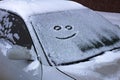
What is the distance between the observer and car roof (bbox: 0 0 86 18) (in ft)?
13.3

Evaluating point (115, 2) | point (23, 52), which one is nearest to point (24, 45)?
point (23, 52)

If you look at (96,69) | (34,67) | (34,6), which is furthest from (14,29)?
(96,69)

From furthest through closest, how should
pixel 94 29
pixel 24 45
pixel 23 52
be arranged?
pixel 94 29, pixel 24 45, pixel 23 52

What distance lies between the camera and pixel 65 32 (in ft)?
12.8

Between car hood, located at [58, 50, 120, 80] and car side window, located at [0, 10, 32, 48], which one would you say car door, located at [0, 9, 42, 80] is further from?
car hood, located at [58, 50, 120, 80]

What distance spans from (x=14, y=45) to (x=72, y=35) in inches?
26.7

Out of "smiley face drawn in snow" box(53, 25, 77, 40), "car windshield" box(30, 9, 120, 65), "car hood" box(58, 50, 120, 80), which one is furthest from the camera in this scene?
"smiley face drawn in snow" box(53, 25, 77, 40)

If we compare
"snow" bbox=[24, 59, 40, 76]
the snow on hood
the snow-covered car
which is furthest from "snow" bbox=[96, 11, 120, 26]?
"snow" bbox=[24, 59, 40, 76]

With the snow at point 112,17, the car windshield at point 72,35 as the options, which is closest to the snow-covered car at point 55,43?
the car windshield at point 72,35

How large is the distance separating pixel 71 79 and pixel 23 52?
2.03 ft

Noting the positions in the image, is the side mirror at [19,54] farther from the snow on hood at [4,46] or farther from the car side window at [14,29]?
the snow on hood at [4,46]

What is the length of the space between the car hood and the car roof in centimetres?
89

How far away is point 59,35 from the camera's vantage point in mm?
3842

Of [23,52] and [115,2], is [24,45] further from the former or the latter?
[115,2]
